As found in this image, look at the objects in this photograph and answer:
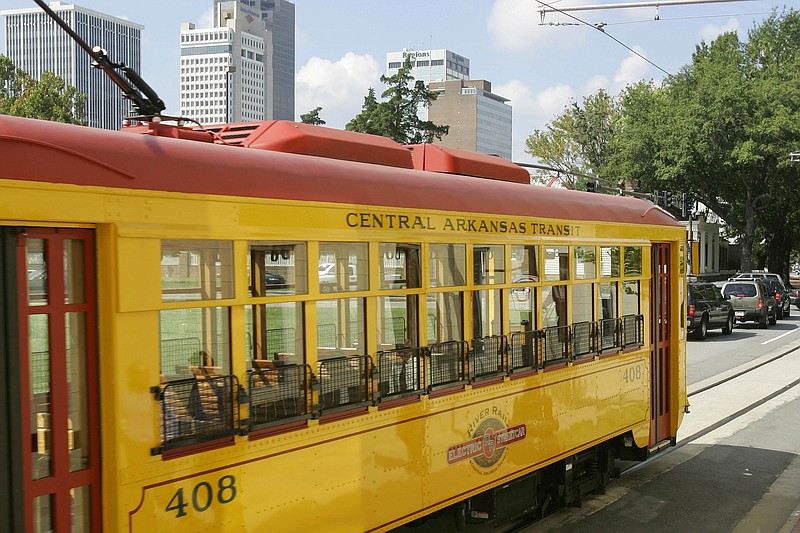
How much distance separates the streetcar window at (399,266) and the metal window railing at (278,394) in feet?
2.93

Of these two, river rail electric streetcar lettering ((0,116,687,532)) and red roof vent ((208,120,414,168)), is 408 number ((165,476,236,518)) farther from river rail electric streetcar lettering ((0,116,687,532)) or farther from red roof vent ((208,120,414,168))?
red roof vent ((208,120,414,168))

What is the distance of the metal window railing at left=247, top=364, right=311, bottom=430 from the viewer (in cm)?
480

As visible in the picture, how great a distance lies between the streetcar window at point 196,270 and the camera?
435 centimetres

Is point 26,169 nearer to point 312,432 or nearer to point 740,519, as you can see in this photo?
point 312,432

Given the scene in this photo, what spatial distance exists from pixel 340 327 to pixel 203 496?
1.33 metres

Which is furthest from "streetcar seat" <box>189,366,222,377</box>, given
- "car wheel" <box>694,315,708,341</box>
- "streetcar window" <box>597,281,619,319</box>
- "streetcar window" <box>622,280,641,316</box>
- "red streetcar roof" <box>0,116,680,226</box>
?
"car wheel" <box>694,315,708,341</box>

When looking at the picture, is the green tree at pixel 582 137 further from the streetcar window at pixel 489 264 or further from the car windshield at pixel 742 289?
the streetcar window at pixel 489 264

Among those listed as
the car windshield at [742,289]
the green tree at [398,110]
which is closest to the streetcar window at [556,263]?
the car windshield at [742,289]

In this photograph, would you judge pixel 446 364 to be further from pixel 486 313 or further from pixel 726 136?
pixel 726 136

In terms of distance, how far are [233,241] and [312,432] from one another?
117 cm

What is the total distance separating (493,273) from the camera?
684 cm

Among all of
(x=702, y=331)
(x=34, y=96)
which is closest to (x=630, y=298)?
(x=702, y=331)

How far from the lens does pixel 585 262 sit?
27.0 ft

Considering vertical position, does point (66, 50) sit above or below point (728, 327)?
above
